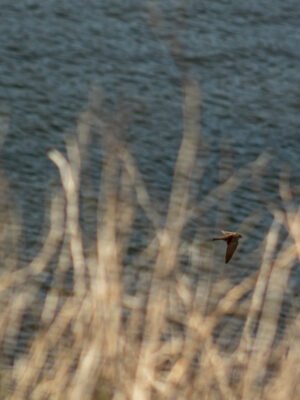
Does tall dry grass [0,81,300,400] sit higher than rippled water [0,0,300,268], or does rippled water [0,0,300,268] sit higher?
tall dry grass [0,81,300,400]

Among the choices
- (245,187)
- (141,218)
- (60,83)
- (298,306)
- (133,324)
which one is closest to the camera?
(133,324)

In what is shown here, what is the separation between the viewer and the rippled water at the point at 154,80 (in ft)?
16.5

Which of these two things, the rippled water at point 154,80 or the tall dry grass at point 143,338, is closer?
the tall dry grass at point 143,338

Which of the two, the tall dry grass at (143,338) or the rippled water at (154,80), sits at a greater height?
the tall dry grass at (143,338)

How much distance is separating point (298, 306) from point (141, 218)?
23.5 inches

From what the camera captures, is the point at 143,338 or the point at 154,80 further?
the point at 154,80

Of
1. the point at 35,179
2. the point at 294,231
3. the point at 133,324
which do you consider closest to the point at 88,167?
the point at 35,179

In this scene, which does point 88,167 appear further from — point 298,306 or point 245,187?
point 298,306

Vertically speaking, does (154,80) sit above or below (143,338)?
below

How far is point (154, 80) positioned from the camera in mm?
5629

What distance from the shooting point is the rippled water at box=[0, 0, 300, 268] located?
5.04 m

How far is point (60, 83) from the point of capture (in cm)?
554

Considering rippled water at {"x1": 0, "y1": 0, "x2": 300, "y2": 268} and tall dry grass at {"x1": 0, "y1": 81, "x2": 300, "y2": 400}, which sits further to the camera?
rippled water at {"x1": 0, "y1": 0, "x2": 300, "y2": 268}

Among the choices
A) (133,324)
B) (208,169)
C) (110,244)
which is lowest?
(208,169)
